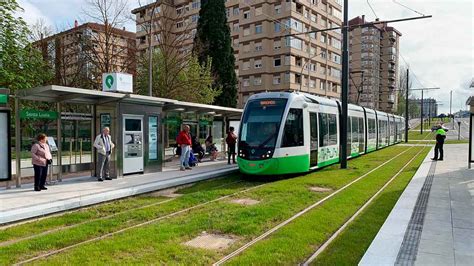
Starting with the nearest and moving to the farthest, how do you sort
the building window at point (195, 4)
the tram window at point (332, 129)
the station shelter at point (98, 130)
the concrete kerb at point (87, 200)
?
the concrete kerb at point (87, 200)
the station shelter at point (98, 130)
the tram window at point (332, 129)
the building window at point (195, 4)

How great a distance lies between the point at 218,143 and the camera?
2178 cm

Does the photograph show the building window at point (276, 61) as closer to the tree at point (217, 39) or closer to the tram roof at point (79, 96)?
the tree at point (217, 39)

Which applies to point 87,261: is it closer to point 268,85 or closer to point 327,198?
point 327,198

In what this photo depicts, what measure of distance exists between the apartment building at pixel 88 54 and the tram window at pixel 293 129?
14.4 metres

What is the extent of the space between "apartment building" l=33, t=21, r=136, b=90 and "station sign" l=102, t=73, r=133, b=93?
985cm

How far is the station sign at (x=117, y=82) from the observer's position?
46.1ft

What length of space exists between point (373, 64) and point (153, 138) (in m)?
95.1

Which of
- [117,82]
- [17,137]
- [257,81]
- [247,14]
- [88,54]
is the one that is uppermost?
[247,14]

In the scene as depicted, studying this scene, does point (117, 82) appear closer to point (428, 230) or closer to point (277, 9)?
point (428, 230)

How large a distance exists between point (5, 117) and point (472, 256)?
1143cm

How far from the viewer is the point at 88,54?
84.9 ft

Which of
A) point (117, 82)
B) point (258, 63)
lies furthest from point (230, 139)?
point (258, 63)

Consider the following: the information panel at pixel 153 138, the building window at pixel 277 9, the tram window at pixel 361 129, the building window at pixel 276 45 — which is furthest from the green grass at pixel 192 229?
the building window at pixel 277 9

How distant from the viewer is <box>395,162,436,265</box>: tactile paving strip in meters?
5.61
